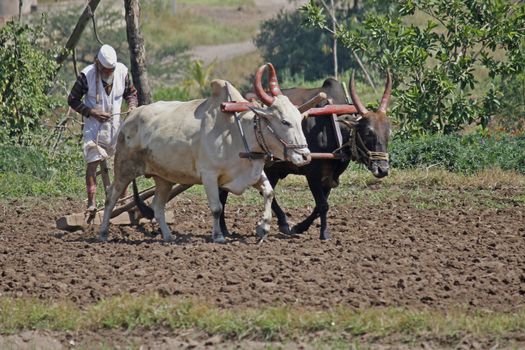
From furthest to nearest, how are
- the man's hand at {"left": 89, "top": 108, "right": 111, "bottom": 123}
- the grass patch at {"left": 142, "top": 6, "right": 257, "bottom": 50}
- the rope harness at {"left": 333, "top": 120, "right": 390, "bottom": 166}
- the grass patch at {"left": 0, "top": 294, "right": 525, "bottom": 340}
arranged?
the grass patch at {"left": 142, "top": 6, "right": 257, "bottom": 50}
the man's hand at {"left": 89, "top": 108, "right": 111, "bottom": 123}
the rope harness at {"left": 333, "top": 120, "right": 390, "bottom": 166}
the grass patch at {"left": 0, "top": 294, "right": 525, "bottom": 340}

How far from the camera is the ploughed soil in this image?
819cm

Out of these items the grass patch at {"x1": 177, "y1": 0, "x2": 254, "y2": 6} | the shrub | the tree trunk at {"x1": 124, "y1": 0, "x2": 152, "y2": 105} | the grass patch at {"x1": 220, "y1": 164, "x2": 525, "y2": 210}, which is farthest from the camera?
the grass patch at {"x1": 177, "y1": 0, "x2": 254, "y2": 6}

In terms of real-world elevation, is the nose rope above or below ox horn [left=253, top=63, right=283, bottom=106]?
below

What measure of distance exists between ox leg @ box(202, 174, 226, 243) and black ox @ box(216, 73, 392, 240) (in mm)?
732

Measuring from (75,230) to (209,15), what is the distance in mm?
34029

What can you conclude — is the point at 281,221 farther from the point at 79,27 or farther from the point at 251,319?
the point at 79,27

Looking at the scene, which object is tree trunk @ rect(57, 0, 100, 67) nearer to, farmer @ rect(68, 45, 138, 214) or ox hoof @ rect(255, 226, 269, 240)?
farmer @ rect(68, 45, 138, 214)

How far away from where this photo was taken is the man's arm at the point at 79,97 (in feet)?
35.9

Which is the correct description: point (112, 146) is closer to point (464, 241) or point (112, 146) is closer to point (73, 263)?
point (73, 263)

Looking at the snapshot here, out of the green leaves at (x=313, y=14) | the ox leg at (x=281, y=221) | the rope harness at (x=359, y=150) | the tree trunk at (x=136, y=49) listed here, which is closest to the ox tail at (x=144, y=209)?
the ox leg at (x=281, y=221)

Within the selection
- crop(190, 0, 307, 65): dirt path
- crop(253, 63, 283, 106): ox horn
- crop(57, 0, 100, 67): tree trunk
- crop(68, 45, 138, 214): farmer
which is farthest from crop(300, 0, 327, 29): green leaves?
crop(190, 0, 307, 65): dirt path

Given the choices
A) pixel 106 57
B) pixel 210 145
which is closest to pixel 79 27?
pixel 106 57

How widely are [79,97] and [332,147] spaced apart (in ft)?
7.78

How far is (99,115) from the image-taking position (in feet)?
35.9
